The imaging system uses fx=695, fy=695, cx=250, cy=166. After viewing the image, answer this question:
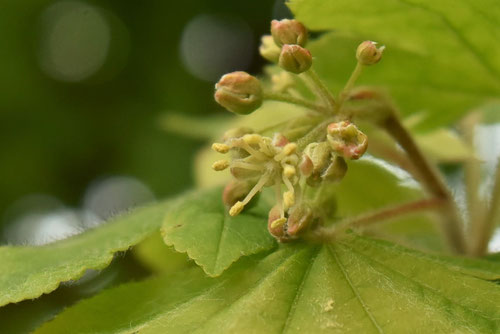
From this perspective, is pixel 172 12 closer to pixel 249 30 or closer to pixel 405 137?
pixel 249 30

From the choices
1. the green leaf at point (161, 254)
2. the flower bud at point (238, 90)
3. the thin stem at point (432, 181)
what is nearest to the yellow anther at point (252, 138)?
the flower bud at point (238, 90)

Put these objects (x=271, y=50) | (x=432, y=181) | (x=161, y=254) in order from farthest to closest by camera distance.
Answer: (x=161, y=254) → (x=432, y=181) → (x=271, y=50)

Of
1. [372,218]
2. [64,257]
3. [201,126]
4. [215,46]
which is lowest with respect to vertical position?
[215,46]

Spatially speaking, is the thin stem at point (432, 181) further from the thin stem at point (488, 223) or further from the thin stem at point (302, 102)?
the thin stem at point (302, 102)

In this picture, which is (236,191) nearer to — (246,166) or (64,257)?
(246,166)

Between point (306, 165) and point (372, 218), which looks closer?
point (306, 165)

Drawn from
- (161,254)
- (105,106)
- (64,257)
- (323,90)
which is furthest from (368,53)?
(105,106)

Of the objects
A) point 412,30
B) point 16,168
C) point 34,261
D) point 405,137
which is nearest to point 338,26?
point 412,30
